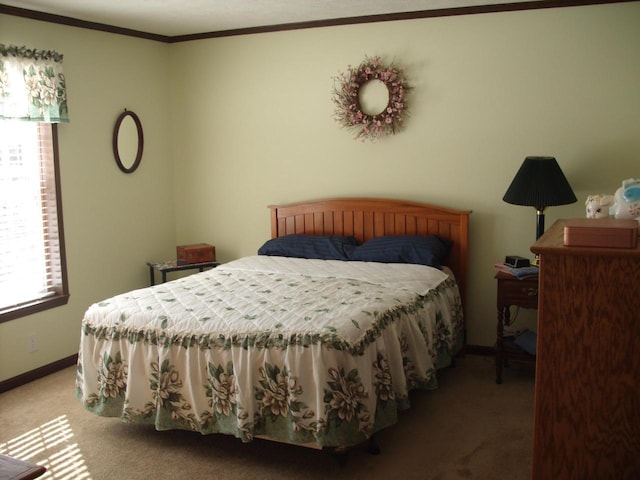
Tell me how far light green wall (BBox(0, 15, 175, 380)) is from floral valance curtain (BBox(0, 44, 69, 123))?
12 centimetres

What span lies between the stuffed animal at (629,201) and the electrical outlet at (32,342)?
341 cm

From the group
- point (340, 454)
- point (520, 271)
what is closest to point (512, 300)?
point (520, 271)

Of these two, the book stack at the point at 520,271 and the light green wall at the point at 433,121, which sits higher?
the light green wall at the point at 433,121

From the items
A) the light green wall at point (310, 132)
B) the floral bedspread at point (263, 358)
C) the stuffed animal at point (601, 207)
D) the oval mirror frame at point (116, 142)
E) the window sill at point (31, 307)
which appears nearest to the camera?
the floral bedspread at point (263, 358)

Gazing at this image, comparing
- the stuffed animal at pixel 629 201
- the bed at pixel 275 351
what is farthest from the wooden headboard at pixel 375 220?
the stuffed animal at pixel 629 201

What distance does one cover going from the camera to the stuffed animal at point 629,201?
6.48 ft

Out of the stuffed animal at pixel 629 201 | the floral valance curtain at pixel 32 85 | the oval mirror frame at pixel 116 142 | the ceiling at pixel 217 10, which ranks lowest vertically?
the stuffed animal at pixel 629 201

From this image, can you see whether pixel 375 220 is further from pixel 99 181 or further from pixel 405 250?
pixel 99 181

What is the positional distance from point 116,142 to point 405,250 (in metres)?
2.21

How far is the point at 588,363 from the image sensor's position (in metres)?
1.58

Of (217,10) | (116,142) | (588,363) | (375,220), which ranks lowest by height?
(588,363)

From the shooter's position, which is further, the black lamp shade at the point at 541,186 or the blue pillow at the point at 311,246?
the blue pillow at the point at 311,246

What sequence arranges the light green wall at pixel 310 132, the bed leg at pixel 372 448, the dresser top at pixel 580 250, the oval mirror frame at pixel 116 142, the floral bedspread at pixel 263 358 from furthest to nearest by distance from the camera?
the oval mirror frame at pixel 116 142 < the light green wall at pixel 310 132 < the bed leg at pixel 372 448 < the floral bedspread at pixel 263 358 < the dresser top at pixel 580 250

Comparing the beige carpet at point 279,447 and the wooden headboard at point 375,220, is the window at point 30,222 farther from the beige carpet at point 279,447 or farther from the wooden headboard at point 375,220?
the wooden headboard at point 375,220
